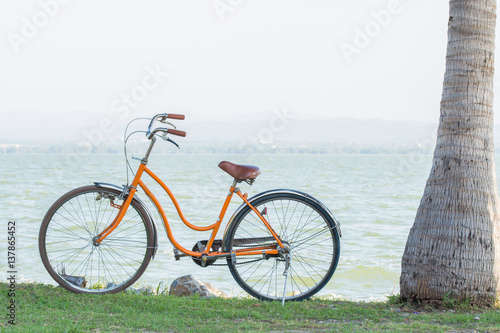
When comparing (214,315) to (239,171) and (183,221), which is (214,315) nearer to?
(183,221)

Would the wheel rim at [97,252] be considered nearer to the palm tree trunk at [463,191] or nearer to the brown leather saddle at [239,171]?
the brown leather saddle at [239,171]

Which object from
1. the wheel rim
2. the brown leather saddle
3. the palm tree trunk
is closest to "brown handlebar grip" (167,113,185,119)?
the brown leather saddle

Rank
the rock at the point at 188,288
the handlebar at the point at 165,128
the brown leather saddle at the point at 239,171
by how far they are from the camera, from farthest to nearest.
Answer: the rock at the point at 188,288
the brown leather saddle at the point at 239,171
the handlebar at the point at 165,128

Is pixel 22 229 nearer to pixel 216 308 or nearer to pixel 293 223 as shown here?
pixel 293 223

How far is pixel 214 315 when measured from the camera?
4.95m

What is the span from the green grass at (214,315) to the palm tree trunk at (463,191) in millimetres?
262

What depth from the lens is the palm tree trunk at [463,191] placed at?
5.21 metres

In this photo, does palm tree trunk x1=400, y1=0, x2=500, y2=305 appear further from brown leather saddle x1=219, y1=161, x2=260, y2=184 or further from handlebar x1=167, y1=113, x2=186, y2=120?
handlebar x1=167, y1=113, x2=186, y2=120

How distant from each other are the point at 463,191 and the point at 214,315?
8.41ft

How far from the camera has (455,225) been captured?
5234 mm

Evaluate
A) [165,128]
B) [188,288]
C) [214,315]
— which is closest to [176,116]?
[165,128]

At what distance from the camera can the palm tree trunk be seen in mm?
5215

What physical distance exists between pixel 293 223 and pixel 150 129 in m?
14.4

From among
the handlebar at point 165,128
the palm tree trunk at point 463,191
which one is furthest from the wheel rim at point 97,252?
the palm tree trunk at point 463,191
